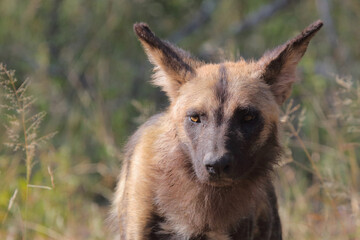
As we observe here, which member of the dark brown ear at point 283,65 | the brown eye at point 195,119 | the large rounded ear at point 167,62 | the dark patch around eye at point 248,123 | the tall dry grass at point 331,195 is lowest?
the tall dry grass at point 331,195

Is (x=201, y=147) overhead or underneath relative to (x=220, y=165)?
overhead

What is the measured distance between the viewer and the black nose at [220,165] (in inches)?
126

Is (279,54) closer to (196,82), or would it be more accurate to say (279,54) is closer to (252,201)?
(196,82)

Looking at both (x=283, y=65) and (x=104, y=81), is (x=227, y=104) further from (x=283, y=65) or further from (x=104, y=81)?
(x=104, y=81)

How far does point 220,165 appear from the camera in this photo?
3219mm

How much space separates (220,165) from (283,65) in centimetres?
103

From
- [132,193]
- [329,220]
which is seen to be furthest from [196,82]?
[329,220]

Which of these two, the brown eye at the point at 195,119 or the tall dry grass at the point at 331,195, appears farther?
the tall dry grass at the point at 331,195

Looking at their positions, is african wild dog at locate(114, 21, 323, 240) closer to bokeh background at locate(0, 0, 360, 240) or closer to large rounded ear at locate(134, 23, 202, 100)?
large rounded ear at locate(134, 23, 202, 100)

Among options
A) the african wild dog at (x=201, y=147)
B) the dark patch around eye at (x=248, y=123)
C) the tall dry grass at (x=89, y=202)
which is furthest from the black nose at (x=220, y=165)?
the tall dry grass at (x=89, y=202)

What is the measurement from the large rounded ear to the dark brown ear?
21.7 inches

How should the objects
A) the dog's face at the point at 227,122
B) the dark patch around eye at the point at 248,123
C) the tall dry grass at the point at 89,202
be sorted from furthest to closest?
the tall dry grass at the point at 89,202, the dark patch around eye at the point at 248,123, the dog's face at the point at 227,122

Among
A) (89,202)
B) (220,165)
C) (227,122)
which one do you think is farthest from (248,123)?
(89,202)

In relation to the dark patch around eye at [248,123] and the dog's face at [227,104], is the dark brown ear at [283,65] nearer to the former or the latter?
the dog's face at [227,104]
